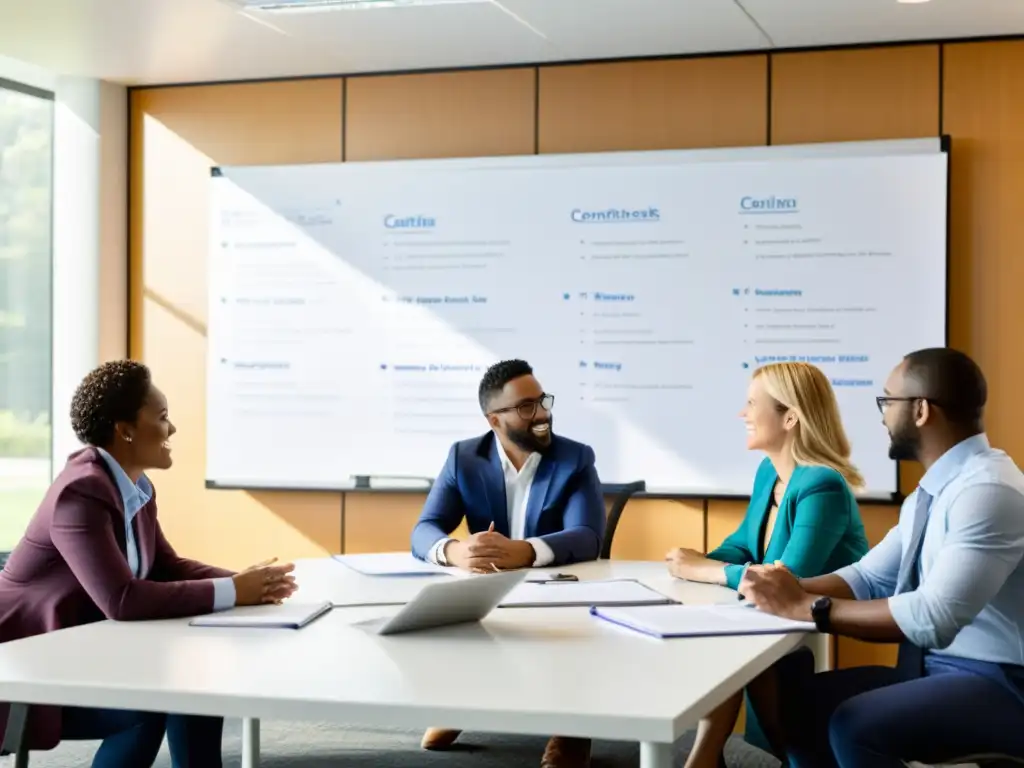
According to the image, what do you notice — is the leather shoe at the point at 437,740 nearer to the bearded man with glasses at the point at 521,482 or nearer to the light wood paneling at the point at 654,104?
the bearded man with glasses at the point at 521,482

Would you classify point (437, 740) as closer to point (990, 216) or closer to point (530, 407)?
point (530, 407)

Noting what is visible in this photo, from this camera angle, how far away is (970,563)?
280 cm

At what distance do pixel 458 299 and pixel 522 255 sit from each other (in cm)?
34

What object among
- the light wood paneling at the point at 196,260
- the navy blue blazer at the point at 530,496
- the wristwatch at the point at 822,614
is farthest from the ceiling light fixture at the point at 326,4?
the wristwatch at the point at 822,614

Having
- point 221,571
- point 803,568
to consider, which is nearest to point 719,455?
point 803,568

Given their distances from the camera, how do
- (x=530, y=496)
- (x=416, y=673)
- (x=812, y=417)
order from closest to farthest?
(x=416, y=673)
(x=812, y=417)
(x=530, y=496)

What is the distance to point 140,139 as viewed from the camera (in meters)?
6.47

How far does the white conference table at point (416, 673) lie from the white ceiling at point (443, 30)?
9.12 feet

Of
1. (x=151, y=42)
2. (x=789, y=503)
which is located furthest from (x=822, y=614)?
(x=151, y=42)

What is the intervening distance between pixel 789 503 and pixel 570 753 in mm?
1275

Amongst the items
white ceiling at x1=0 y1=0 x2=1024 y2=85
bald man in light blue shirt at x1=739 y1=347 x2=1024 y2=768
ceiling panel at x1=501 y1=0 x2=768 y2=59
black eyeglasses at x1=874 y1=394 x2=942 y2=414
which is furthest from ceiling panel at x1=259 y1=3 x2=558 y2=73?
bald man in light blue shirt at x1=739 y1=347 x2=1024 y2=768

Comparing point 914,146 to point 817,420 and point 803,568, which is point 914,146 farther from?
point 803,568

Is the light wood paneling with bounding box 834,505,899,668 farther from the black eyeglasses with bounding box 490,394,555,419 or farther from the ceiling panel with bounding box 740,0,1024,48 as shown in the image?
the ceiling panel with bounding box 740,0,1024,48

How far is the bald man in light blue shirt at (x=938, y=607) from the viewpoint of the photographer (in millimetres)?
2742
